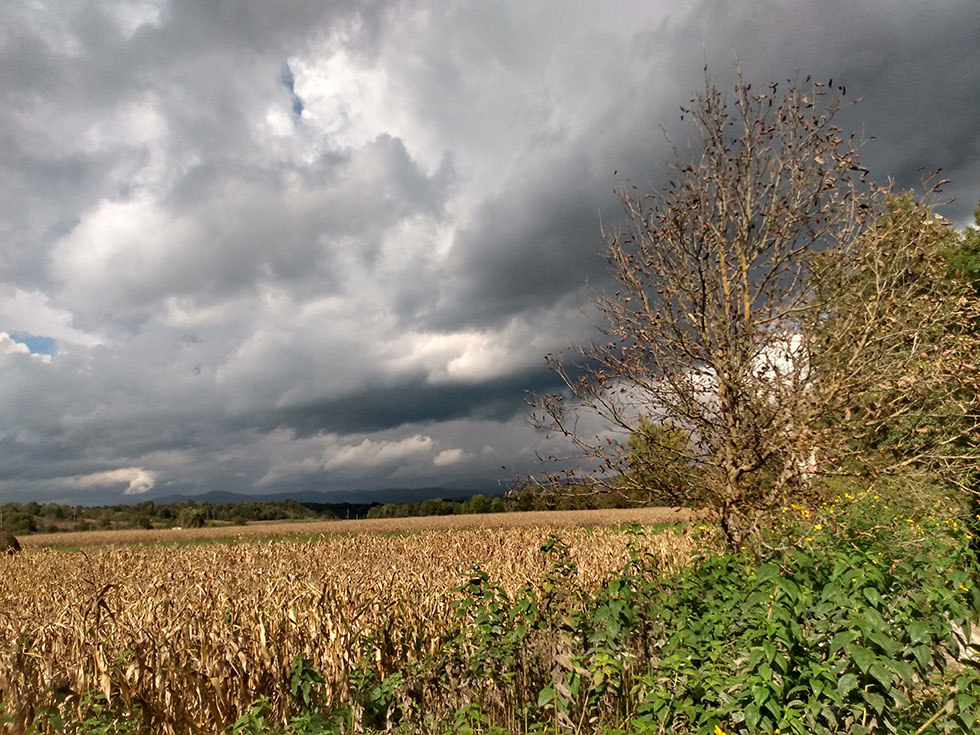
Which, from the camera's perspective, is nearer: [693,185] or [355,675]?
[355,675]

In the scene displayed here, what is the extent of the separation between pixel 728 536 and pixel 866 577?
14.0 feet

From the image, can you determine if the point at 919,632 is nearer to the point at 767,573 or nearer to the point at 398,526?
the point at 767,573

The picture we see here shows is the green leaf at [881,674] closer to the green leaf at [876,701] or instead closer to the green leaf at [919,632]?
the green leaf at [876,701]

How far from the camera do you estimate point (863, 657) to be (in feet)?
11.1

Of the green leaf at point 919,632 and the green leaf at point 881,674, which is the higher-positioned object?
the green leaf at point 919,632

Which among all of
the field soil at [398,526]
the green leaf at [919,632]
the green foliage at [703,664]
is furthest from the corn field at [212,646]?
the field soil at [398,526]

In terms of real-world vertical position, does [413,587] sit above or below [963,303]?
below

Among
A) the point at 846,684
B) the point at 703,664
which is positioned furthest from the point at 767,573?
the point at 846,684

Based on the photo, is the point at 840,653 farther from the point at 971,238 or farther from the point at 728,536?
the point at 971,238

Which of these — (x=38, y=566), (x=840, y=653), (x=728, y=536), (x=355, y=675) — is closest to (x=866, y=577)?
(x=840, y=653)

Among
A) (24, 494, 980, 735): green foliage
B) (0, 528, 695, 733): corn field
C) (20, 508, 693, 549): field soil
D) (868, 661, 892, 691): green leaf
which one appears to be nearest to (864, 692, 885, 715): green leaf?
(24, 494, 980, 735): green foliage

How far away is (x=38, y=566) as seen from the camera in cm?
2031

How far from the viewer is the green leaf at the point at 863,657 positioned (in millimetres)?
3346

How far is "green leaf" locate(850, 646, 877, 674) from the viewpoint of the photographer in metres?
3.35
